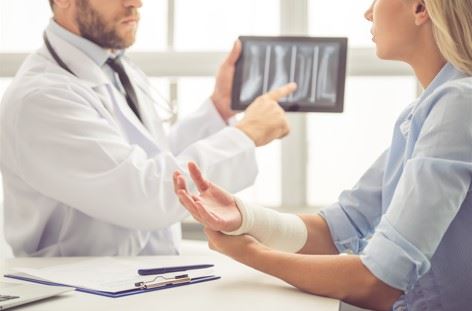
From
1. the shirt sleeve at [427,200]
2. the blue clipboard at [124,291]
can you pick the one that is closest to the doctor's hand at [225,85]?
the blue clipboard at [124,291]

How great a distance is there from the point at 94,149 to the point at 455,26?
2.83 feet

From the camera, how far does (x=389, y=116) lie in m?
2.43

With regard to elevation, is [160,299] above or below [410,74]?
below

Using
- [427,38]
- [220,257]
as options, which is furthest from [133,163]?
[427,38]

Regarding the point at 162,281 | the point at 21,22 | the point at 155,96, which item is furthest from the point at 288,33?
the point at 162,281

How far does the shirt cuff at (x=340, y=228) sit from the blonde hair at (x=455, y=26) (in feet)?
1.40

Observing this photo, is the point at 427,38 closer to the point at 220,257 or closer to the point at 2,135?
the point at 220,257

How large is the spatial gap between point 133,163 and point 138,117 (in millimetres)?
296

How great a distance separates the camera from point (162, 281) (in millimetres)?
1290

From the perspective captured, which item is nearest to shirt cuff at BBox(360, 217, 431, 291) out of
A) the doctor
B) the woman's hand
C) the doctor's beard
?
the woman's hand

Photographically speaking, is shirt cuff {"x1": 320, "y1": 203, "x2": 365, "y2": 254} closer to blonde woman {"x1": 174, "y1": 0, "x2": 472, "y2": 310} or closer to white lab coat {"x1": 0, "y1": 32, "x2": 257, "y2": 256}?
blonde woman {"x1": 174, "y1": 0, "x2": 472, "y2": 310}

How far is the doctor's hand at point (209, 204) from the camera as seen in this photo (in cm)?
130

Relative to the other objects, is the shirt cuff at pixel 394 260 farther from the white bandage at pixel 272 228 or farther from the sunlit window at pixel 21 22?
the sunlit window at pixel 21 22

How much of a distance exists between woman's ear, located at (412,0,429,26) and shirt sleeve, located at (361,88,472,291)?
0.19m
